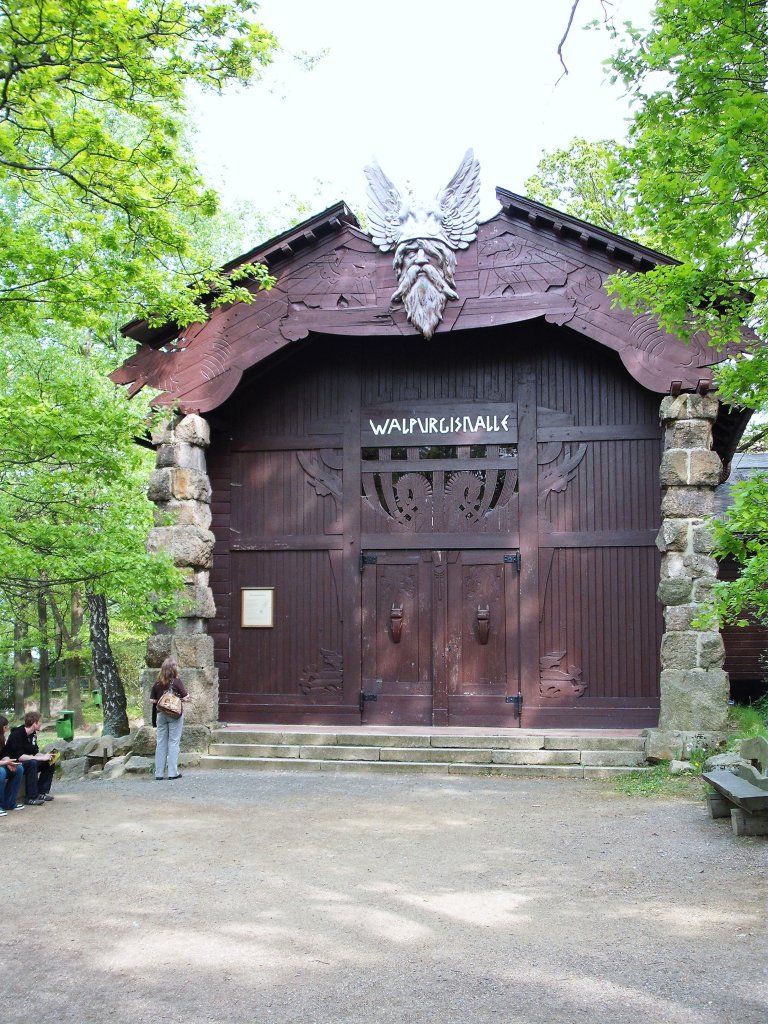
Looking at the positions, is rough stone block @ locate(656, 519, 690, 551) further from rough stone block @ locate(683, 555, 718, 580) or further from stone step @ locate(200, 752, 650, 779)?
stone step @ locate(200, 752, 650, 779)

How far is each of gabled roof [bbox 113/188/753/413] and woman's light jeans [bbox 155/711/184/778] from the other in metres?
3.93

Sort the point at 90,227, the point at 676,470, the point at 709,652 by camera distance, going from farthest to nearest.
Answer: the point at 676,470 → the point at 709,652 → the point at 90,227

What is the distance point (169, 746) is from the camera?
37.3ft

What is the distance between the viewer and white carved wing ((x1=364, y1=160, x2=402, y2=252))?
12.5m

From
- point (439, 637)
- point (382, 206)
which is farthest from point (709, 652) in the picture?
point (382, 206)

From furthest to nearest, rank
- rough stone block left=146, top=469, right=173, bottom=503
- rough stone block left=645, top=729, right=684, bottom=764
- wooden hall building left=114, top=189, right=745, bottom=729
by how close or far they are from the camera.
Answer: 1. rough stone block left=146, top=469, right=173, bottom=503
2. wooden hall building left=114, top=189, right=745, bottom=729
3. rough stone block left=645, top=729, right=684, bottom=764

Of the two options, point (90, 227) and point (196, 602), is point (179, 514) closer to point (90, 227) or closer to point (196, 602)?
point (196, 602)

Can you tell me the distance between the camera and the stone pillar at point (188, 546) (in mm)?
12281

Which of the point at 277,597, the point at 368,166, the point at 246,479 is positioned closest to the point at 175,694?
the point at 277,597

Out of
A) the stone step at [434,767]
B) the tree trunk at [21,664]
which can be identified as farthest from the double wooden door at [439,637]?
the tree trunk at [21,664]

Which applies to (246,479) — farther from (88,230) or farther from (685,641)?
(685,641)

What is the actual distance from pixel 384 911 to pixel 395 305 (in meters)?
8.05

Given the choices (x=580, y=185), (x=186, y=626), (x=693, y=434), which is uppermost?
(x=580, y=185)

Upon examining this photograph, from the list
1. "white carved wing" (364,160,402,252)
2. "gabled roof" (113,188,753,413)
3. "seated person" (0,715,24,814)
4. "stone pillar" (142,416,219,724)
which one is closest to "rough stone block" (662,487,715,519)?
"gabled roof" (113,188,753,413)
